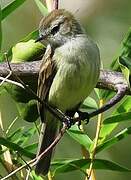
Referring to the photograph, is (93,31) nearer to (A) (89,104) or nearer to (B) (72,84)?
(B) (72,84)

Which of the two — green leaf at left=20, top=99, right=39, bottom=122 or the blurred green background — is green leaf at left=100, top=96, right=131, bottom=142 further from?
the blurred green background

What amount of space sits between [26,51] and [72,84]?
18.1 inches

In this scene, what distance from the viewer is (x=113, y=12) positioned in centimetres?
414

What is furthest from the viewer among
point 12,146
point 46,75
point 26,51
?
point 46,75

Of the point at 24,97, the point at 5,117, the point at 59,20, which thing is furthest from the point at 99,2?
the point at 24,97

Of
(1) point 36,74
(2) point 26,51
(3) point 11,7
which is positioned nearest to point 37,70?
(1) point 36,74

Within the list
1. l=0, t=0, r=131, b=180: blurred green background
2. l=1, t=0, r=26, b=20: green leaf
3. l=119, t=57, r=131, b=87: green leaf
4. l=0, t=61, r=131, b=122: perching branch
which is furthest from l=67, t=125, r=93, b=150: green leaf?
l=0, t=0, r=131, b=180: blurred green background

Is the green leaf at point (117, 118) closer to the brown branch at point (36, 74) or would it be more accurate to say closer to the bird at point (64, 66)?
the brown branch at point (36, 74)

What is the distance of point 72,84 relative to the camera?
8.64ft

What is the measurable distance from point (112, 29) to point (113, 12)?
7.5 inches

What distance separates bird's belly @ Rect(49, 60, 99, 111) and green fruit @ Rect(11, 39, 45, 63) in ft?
1.05

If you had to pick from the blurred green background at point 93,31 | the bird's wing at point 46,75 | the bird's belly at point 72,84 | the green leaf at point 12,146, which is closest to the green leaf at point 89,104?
the bird's belly at point 72,84

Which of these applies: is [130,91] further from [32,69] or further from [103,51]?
[103,51]

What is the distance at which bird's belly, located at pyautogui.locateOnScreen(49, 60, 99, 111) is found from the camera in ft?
8.45
